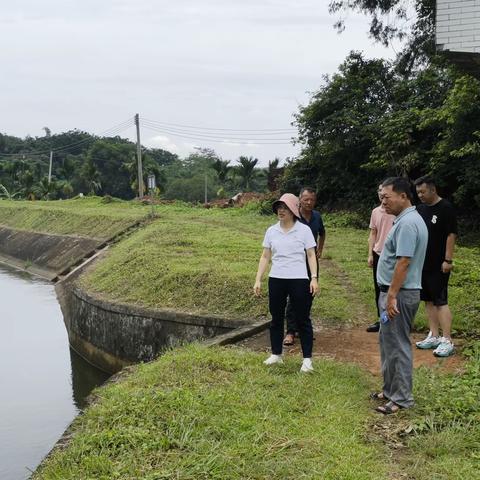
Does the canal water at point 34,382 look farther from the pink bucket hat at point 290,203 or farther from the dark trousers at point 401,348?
the dark trousers at point 401,348

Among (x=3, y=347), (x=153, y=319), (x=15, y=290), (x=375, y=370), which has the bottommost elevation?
(x=15, y=290)

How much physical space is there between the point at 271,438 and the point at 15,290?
1925cm

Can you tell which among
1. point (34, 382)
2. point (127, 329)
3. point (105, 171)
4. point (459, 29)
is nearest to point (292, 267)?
point (459, 29)

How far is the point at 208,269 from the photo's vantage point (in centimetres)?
1098

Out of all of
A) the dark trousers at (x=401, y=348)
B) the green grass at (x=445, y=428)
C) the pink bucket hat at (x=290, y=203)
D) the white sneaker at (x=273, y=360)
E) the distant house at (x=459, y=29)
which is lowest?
the white sneaker at (x=273, y=360)

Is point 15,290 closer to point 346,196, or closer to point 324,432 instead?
point 346,196

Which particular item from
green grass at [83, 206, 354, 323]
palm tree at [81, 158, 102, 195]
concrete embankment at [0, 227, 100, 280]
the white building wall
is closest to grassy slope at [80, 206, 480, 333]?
green grass at [83, 206, 354, 323]

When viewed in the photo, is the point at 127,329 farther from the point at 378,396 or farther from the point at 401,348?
the point at 401,348

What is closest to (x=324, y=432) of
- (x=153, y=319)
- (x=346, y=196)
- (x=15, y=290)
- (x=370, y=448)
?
(x=370, y=448)

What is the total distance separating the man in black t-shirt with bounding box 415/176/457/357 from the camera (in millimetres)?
5914

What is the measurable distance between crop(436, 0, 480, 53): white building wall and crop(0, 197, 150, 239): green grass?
1629 cm

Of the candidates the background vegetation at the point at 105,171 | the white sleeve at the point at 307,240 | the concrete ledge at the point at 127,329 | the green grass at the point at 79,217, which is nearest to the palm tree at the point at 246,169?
Answer: the background vegetation at the point at 105,171

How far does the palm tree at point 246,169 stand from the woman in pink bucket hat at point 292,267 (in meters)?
42.0

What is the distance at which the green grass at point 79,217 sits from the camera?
24484 millimetres
